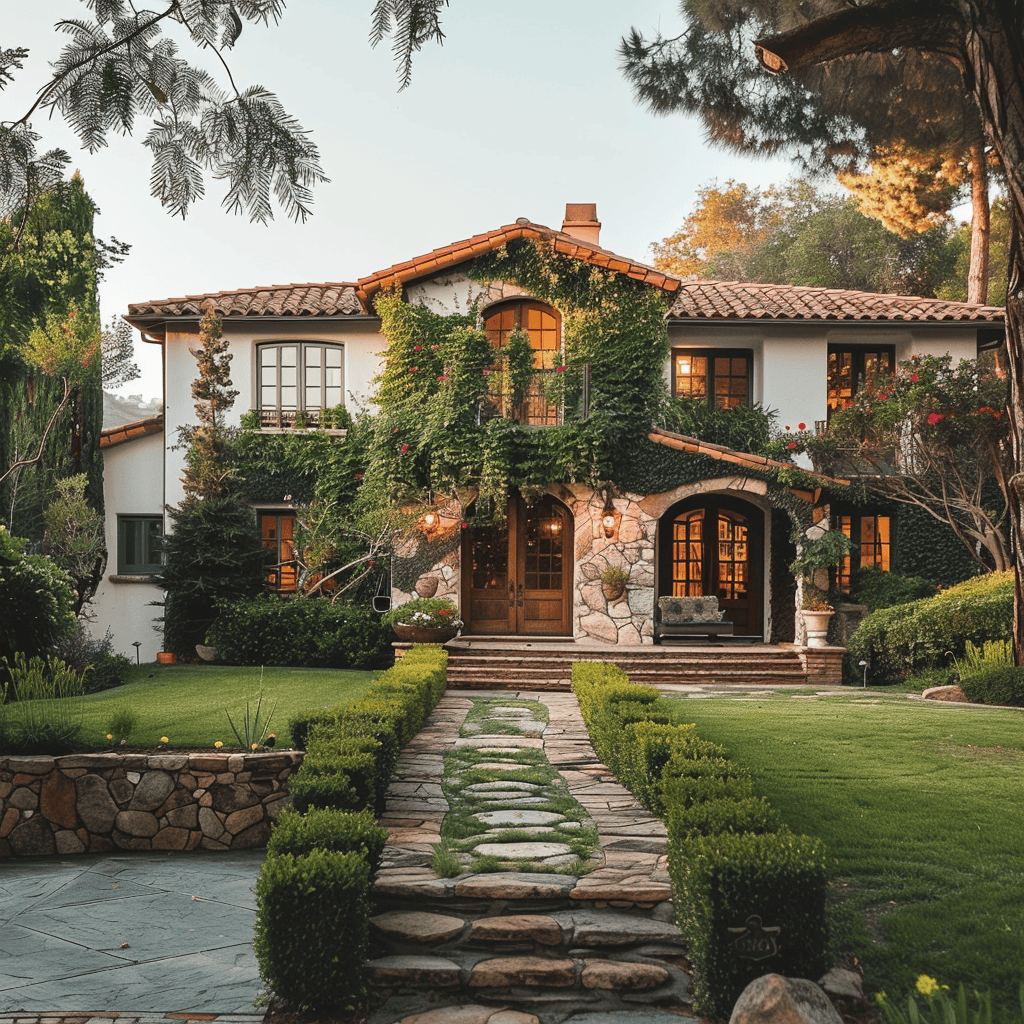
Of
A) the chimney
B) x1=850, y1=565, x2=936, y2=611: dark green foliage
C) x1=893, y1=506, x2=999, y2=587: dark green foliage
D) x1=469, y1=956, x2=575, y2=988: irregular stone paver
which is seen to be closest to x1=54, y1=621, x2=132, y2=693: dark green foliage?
x1=469, y1=956, x2=575, y2=988: irregular stone paver

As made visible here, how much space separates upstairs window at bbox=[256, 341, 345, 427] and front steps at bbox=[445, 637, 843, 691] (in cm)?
575

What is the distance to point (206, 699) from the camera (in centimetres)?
1055

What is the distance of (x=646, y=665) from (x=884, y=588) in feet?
16.4

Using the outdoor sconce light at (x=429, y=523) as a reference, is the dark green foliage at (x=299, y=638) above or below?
below

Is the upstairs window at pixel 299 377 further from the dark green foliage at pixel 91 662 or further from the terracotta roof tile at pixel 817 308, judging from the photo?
the terracotta roof tile at pixel 817 308

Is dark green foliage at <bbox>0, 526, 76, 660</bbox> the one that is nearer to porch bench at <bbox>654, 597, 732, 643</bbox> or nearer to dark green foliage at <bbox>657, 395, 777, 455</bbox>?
porch bench at <bbox>654, 597, 732, 643</bbox>

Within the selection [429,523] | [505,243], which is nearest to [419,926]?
[429,523]

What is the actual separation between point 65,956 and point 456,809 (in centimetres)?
252

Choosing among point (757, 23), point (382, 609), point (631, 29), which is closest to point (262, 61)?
point (631, 29)

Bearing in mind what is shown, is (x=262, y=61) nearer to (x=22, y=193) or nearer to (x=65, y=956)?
(x=22, y=193)

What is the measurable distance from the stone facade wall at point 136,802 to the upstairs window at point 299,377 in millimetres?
10210

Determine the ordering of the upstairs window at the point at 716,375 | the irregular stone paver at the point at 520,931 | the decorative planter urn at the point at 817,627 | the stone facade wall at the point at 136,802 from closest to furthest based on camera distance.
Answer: the irregular stone paver at the point at 520,931 → the stone facade wall at the point at 136,802 → the decorative planter urn at the point at 817,627 → the upstairs window at the point at 716,375

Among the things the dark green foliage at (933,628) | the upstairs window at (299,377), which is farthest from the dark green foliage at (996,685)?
the upstairs window at (299,377)

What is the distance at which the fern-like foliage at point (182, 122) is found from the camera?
3.94 meters
